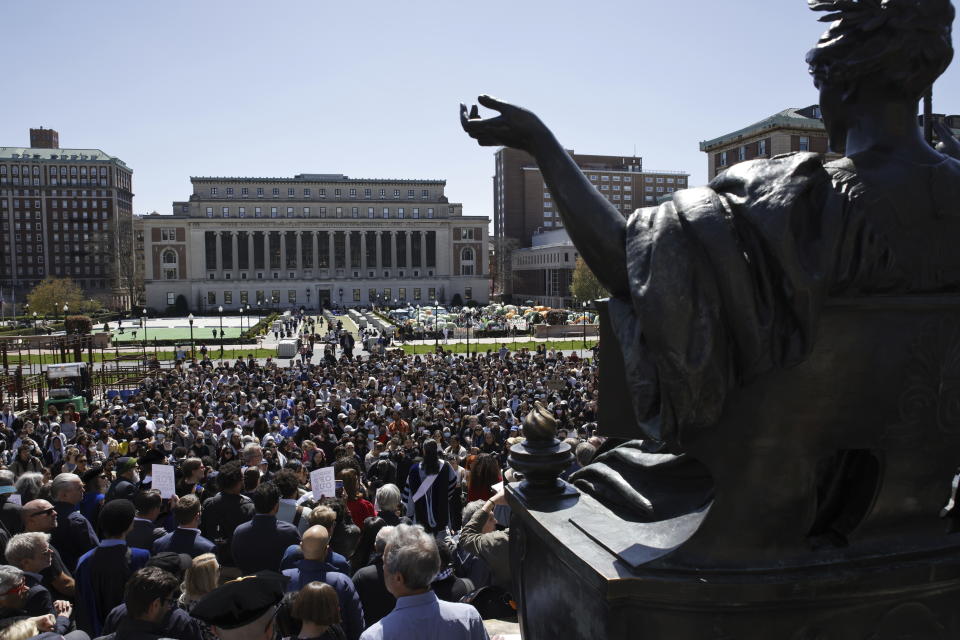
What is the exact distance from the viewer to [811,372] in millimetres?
2244

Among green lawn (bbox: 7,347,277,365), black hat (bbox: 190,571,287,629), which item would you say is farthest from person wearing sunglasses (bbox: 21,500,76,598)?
green lawn (bbox: 7,347,277,365)

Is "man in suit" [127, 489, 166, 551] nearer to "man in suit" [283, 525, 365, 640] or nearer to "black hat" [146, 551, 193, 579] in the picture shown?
"black hat" [146, 551, 193, 579]

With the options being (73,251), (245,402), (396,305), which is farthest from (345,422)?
(73,251)

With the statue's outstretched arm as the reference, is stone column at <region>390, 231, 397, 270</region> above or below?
above

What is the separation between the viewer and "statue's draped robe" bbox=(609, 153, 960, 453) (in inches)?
85.0

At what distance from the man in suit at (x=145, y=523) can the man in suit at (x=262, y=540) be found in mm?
893

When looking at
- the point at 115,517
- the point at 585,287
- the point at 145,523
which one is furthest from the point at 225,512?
the point at 585,287

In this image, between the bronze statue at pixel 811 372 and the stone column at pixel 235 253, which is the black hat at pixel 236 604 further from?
the stone column at pixel 235 253

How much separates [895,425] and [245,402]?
16.8m

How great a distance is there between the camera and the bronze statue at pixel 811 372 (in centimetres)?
218

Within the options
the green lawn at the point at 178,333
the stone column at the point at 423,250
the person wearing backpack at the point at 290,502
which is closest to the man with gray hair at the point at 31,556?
the person wearing backpack at the point at 290,502

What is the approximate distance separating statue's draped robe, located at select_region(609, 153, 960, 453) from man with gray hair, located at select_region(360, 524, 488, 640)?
1.28 meters

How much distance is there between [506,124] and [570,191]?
401 millimetres

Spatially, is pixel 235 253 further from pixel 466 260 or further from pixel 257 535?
pixel 257 535
